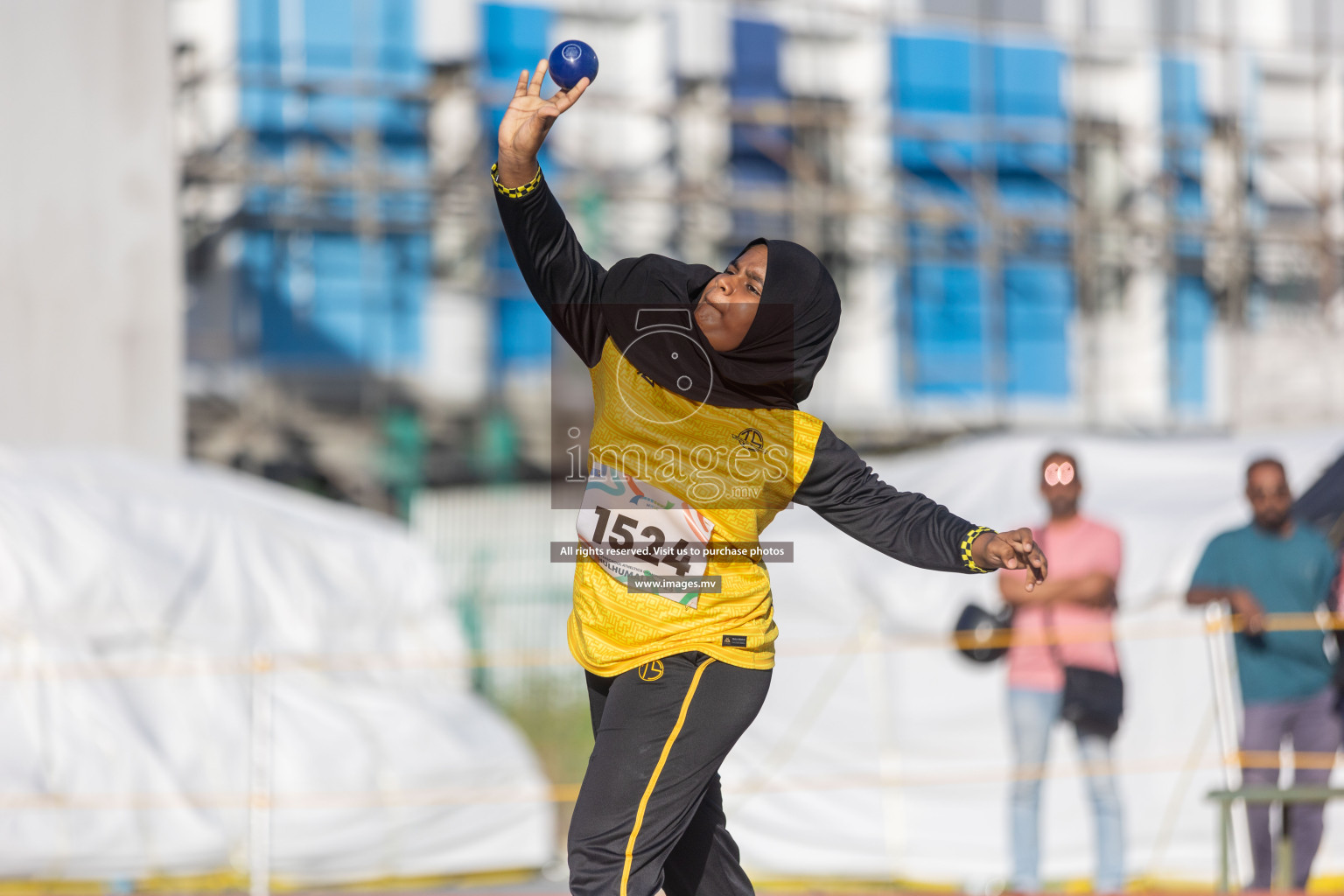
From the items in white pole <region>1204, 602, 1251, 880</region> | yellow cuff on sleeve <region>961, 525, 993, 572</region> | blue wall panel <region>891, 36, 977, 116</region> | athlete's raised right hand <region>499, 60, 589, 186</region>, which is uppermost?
blue wall panel <region>891, 36, 977, 116</region>

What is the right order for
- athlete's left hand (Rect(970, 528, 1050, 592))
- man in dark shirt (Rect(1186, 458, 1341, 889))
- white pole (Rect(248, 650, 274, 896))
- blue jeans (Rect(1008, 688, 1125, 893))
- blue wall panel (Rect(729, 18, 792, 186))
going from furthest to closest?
blue wall panel (Rect(729, 18, 792, 186)) < white pole (Rect(248, 650, 274, 896)) < blue jeans (Rect(1008, 688, 1125, 893)) < man in dark shirt (Rect(1186, 458, 1341, 889)) < athlete's left hand (Rect(970, 528, 1050, 592))

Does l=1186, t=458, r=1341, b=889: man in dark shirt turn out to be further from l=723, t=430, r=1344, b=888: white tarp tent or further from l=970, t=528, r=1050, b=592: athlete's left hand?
l=970, t=528, r=1050, b=592: athlete's left hand

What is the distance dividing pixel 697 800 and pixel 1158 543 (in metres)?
5.74

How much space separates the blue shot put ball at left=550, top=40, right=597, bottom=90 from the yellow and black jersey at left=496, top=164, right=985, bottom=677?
0.59ft

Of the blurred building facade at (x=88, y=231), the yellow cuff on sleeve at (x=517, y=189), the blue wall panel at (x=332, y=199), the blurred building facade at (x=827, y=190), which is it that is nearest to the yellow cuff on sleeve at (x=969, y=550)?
the yellow cuff on sleeve at (x=517, y=189)

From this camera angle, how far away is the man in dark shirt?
605cm

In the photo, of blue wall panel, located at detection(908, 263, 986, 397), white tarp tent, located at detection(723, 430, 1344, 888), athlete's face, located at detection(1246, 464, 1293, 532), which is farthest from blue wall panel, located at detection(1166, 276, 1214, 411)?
athlete's face, located at detection(1246, 464, 1293, 532)

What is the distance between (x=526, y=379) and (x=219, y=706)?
35.0 feet

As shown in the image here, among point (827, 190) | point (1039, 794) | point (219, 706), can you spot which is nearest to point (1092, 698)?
point (1039, 794)

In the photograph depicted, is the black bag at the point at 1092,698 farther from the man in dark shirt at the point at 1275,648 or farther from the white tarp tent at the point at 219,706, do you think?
the white tarp tent at the point at 219,706

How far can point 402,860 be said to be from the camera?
319 inches

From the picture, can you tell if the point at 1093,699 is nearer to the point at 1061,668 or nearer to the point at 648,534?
the point at 1061,668

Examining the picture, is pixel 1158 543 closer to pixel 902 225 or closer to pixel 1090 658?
pixel 1090 658

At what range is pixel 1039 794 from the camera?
6.17 metres
